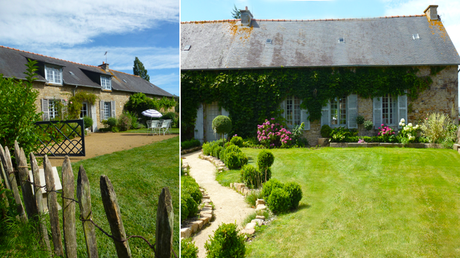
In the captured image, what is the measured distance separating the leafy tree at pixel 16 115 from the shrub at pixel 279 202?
3674 millimetres

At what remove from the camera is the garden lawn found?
1907mm

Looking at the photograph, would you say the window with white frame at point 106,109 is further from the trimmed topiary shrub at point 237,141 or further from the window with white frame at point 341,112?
the window with white frame at point 341,112

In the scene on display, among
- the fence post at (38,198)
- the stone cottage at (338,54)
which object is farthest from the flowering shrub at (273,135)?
the fence post at (38,198)

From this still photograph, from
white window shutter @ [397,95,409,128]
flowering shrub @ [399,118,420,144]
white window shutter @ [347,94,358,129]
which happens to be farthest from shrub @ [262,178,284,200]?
white window shutter @ [397,95,409,128]

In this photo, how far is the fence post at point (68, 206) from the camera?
139 centimetres

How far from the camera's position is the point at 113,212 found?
0.99m

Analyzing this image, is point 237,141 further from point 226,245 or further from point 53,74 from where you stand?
point 53,74

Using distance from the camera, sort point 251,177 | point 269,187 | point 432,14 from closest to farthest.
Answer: point 269,187 → point 251,177 → point 432,14

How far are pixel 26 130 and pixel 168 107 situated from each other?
4.95 m

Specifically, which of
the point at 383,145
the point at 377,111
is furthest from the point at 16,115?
the point at 377,111

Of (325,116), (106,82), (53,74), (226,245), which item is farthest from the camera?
(106,82)

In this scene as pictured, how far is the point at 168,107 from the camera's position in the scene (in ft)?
28.2

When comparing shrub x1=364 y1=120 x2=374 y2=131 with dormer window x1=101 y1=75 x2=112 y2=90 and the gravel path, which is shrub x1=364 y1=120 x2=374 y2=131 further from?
dormer window x1=101 y1=75 x2=112 y2=90

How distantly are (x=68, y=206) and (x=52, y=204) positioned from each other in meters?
0.38
